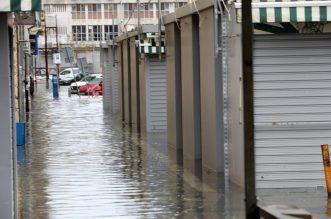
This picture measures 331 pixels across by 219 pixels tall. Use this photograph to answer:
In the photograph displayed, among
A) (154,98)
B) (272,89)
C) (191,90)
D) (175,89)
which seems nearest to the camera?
(272,89)

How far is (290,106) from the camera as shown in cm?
1458

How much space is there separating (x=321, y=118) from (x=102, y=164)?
5.51 m

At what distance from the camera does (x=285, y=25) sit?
1432 centimetres

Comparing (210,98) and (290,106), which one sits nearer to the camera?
(290,106)

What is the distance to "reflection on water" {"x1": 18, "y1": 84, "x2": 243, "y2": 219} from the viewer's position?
1245 cm

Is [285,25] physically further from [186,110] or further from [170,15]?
[170,15]

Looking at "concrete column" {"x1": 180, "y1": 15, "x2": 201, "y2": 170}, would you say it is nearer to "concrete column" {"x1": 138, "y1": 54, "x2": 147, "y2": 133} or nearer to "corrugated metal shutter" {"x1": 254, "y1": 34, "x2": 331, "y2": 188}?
"corrugated metal shutter" {"x1": 254, "y1": 34, "x2": 331, "y2": 188}

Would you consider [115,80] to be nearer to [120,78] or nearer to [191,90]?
[120,78]

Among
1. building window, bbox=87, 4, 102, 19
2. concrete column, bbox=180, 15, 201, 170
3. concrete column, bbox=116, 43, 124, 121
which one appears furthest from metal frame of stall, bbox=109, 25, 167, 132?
building window, bbox=87, 4, 102, 19

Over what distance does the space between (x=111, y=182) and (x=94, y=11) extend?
305 feet

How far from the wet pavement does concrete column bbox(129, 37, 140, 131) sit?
190 inches

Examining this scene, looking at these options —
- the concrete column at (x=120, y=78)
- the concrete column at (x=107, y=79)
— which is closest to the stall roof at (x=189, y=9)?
the concrete column at (x=120, y=78)

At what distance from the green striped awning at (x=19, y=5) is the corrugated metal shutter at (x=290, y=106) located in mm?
6338

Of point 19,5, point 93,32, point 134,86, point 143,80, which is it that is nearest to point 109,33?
point 134,86
